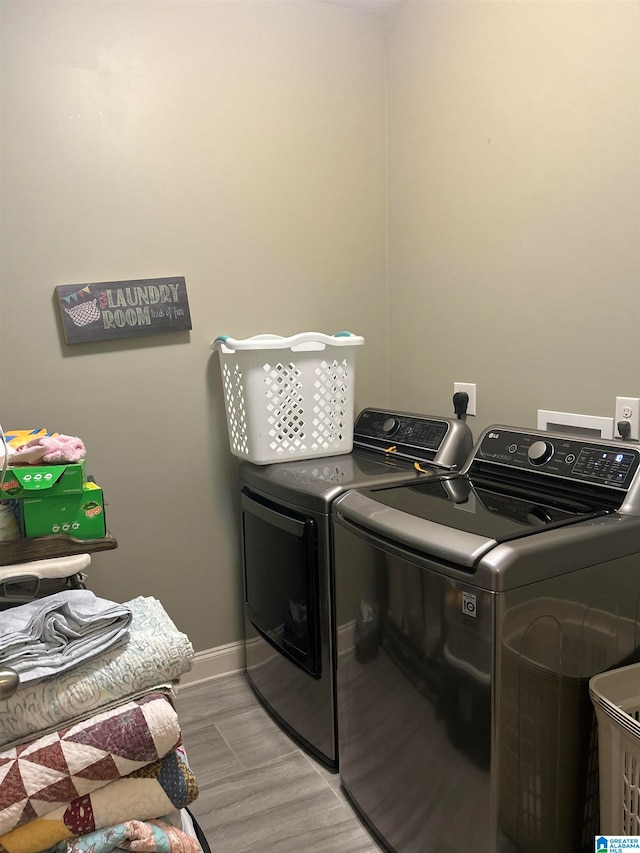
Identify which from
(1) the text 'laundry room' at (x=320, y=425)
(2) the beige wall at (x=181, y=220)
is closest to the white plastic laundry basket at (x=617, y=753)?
(1) the text 'laundry room' at (x=320, y=425)

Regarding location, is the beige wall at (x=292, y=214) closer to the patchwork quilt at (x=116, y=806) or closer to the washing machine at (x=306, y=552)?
the washing machine at (x=306, y=552)

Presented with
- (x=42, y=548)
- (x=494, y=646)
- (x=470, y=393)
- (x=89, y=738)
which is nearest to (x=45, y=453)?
(x=42, y=548)

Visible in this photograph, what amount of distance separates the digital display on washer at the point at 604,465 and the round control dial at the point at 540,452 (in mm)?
94

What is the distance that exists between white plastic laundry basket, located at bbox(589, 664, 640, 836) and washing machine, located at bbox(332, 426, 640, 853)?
0.04 meters

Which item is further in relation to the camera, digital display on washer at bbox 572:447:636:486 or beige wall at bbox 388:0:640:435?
beige wall at bbox 388:0:640:435

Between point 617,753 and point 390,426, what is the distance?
1.28 m

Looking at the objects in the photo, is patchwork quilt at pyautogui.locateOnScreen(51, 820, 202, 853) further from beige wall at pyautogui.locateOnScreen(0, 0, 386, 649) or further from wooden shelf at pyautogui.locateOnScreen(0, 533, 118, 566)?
beige wall at pyautogui.locateOnScreen(0, 0, 386, 649)

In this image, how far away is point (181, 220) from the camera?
2.30 m

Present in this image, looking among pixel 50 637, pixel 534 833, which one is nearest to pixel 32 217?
pixel 50 637

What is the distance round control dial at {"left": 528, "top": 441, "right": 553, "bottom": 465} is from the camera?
177cm

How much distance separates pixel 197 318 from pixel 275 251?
0.39 metres

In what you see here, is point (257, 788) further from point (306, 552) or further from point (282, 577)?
point (306, 552)

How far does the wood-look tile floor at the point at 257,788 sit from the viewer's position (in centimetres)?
176

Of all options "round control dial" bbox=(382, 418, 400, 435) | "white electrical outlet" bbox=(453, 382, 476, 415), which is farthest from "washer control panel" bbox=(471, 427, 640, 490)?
"round control dial" bbox=(382, 418, 400, 435)
